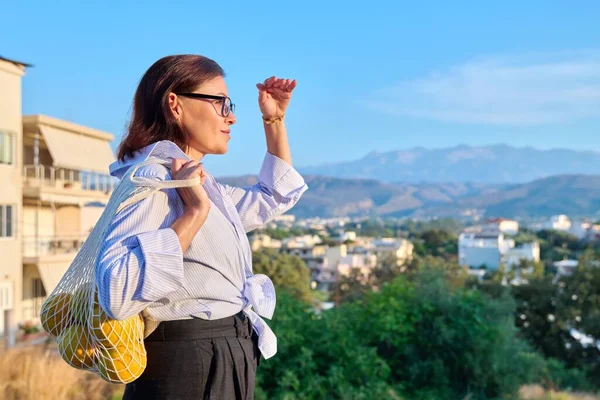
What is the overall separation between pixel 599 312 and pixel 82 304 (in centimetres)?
1847

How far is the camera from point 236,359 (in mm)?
1807

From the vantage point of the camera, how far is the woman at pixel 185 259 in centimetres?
157

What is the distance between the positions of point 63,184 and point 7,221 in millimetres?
2992

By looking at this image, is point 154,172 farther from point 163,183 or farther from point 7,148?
point 7,148

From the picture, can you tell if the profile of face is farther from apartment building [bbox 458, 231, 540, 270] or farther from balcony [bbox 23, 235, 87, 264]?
apartment building [bbox 458, 231, 540, 270]

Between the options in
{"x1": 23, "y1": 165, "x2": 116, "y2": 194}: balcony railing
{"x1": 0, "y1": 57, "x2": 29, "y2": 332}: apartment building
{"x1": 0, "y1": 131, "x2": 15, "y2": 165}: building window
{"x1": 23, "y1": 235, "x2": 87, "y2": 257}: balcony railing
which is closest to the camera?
{"x1": 0, "y1": 57, "x2": 29, "y2": 332}: apartment building

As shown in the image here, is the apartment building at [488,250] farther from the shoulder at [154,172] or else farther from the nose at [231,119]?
the shoulder at [154,172]

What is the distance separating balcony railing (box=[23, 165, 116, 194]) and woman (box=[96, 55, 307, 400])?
24701mm

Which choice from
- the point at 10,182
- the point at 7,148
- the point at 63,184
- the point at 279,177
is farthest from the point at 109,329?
the point at 63,184

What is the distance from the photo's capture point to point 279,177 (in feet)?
7.42

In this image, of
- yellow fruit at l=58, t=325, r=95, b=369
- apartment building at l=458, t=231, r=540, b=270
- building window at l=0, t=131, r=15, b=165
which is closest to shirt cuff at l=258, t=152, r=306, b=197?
yellow fruit at l=58, t=325, r=95, b=369

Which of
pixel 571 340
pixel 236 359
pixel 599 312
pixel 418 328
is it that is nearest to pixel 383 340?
pixel 418 328

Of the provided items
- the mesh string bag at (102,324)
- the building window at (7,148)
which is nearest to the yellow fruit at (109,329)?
the mesh string bag at (102,324)

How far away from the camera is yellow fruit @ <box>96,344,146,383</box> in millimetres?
1629
